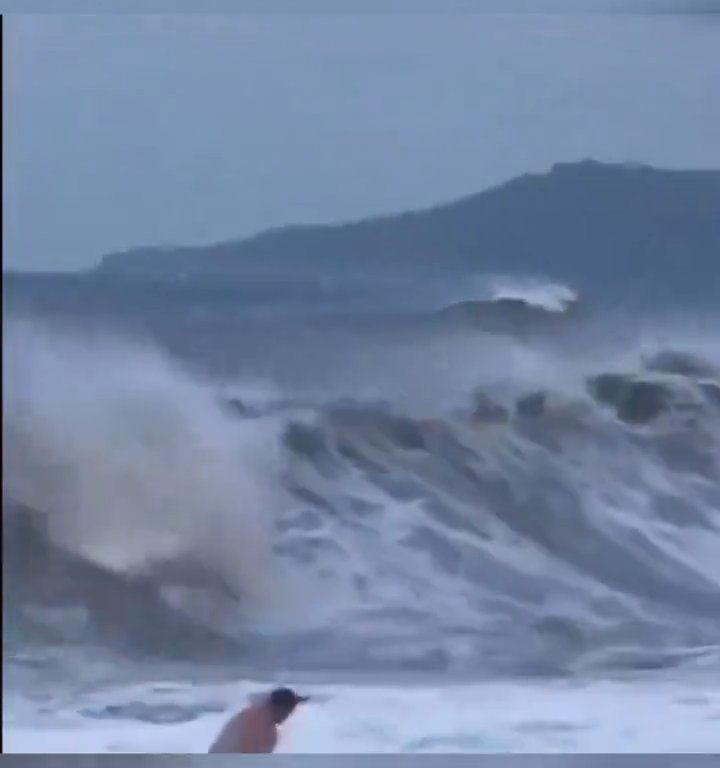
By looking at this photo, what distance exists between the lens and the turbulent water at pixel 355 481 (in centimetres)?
167

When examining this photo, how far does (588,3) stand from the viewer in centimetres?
175

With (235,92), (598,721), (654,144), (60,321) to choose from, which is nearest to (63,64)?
(235,92)

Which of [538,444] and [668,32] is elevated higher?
[668,32]

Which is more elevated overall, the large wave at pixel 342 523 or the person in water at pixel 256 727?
the large wave at pixel 342 523

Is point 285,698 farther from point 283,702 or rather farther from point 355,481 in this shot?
point 355,481

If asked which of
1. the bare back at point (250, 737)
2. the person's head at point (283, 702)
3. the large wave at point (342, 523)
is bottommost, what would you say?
the bare back at point (250, 737)

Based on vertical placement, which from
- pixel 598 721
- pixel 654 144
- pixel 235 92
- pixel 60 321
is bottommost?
pixel 598 721

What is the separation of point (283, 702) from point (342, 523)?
28 centimetres

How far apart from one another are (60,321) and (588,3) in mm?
958

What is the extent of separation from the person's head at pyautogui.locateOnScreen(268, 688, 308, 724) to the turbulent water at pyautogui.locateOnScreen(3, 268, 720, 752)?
0.04 metres

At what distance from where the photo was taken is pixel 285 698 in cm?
166

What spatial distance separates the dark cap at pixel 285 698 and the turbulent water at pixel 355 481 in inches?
1.4

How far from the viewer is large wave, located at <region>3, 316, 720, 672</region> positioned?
167cm

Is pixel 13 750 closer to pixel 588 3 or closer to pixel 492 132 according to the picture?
pixel 492 132
